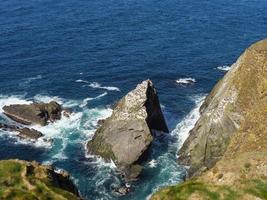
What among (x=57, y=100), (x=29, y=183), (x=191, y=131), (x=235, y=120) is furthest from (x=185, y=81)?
(x=29, y=183)

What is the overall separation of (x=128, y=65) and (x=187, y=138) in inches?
1665

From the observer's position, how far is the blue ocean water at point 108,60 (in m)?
95.7

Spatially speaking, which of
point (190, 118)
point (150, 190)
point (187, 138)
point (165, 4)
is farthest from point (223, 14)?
point (150, 190)

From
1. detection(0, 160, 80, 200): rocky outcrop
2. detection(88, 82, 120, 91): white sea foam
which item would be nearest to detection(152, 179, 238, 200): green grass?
detection(0, 160, 80, 200): rocky outcrop

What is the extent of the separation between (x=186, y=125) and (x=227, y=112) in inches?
735

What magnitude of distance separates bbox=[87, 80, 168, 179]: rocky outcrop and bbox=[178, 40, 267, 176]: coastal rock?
798 centimetres

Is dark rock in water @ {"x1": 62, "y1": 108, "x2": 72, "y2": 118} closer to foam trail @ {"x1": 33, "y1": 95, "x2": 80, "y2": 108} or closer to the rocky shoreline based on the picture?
the rocky shoreline

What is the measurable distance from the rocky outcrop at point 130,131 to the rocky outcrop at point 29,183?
25.3 m

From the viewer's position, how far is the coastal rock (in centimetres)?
8644

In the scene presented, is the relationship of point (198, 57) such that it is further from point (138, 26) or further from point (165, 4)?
point (165, 4)

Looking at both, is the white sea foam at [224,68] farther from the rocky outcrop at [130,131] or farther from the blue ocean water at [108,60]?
the rocky outcrop at [130,131]

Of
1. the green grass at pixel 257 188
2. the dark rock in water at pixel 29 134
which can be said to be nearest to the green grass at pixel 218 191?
the green grass at pixel 257 188

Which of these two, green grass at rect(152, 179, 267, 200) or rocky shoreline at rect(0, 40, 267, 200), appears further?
rocky shoreline at rect(0, 40, 267, 200)

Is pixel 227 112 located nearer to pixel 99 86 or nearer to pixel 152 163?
pixel 152 163
